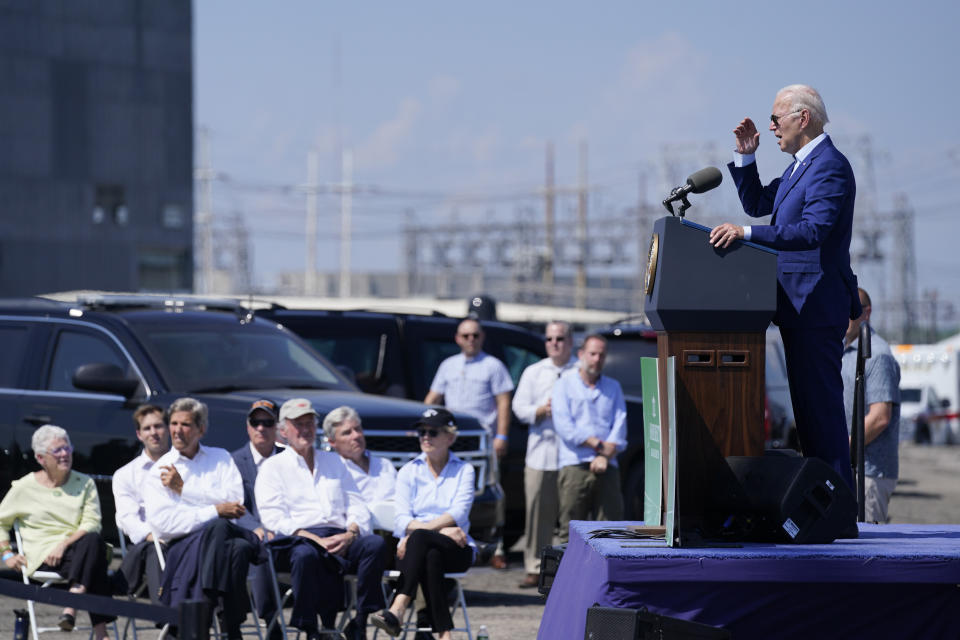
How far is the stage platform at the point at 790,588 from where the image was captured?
17.6 ft

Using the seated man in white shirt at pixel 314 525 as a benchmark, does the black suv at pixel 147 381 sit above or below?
above

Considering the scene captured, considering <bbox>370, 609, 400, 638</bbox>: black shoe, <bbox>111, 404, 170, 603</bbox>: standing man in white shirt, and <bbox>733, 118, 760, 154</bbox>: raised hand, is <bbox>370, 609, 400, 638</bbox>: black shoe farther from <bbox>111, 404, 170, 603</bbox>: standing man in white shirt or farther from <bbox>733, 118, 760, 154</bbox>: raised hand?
<bbox>733, 118, 760, 154</bbox>: raised hand

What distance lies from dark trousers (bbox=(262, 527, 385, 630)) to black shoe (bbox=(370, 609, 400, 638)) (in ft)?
0.77

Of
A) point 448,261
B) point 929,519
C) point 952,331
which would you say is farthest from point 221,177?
point 929,519

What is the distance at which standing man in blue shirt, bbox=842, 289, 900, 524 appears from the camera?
893cm

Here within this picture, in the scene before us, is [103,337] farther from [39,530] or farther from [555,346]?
[555,346]

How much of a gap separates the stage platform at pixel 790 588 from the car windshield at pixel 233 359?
18.1 ft

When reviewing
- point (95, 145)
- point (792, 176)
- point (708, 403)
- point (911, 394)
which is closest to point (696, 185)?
point (792, 176)

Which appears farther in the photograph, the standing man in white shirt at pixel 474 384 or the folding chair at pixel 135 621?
the standing man in white shirt at pixel 474 384

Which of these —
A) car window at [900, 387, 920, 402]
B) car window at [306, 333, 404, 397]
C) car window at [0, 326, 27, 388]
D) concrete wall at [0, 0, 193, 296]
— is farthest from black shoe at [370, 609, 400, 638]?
car window at [900, 387, 920, 402]

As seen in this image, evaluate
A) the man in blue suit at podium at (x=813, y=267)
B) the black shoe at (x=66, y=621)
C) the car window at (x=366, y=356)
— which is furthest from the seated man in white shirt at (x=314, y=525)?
the car window at (x=366, y=356)

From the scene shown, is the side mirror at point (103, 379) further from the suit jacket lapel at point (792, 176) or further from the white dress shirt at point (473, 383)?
the suit jacket lapel at point (792, 176)

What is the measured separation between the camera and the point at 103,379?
10.1 meters

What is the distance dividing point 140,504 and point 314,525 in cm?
100
